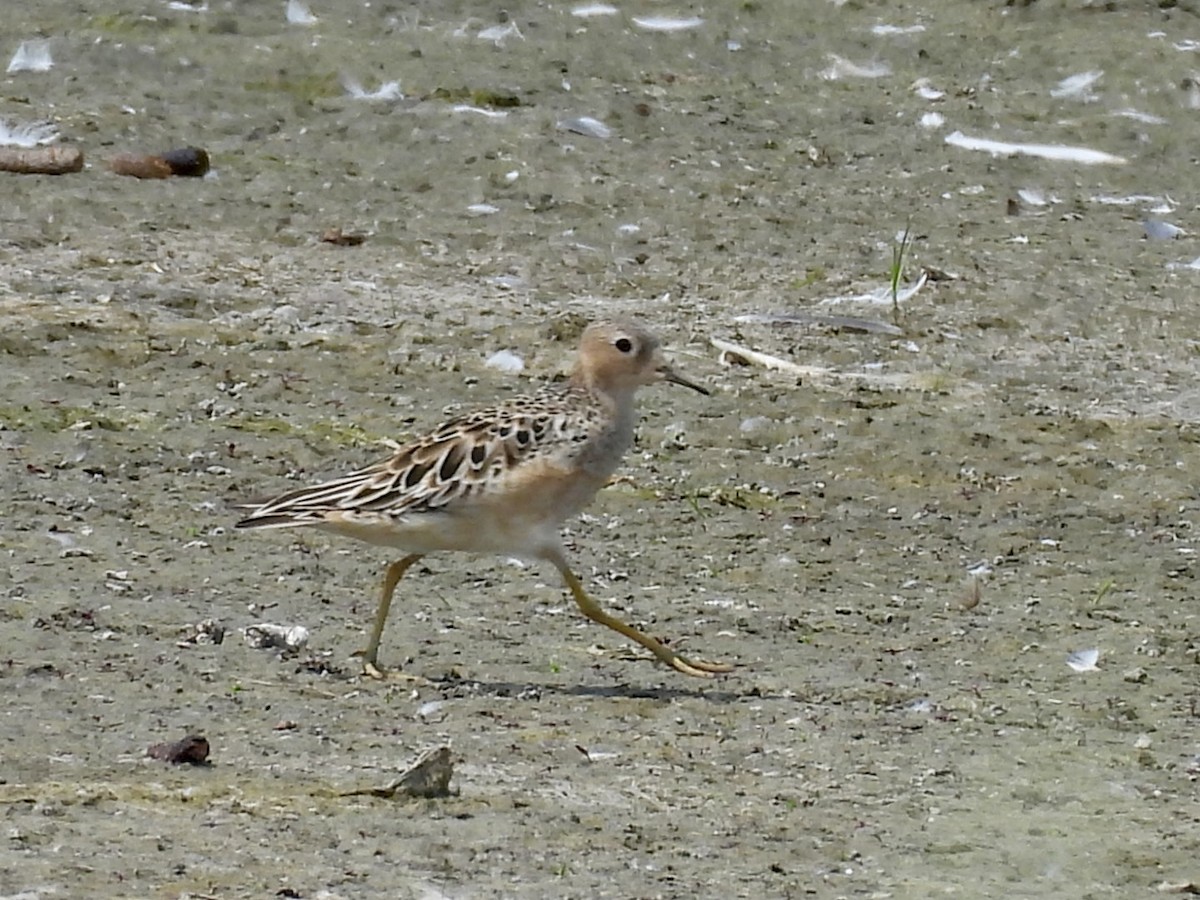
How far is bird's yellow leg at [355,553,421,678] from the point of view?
5758 millimetres

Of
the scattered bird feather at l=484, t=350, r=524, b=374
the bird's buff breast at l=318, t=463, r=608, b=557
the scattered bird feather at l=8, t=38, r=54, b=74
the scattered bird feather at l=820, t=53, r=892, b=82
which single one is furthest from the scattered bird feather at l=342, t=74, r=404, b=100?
the bird's buff breast at l=318, t=463, r=608, b=557

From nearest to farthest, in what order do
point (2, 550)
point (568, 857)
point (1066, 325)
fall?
1. point (568, 857)
2. point (2, 550)
3. point (1066, 325)

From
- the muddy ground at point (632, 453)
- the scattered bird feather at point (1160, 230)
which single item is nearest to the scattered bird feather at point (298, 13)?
the muddy ground at point (632, 453)

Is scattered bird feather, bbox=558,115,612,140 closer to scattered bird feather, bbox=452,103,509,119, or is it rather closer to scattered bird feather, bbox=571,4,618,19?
scattered bird feather, bbox=452,103,509,119

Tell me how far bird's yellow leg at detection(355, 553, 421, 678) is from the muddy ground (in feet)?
0.28

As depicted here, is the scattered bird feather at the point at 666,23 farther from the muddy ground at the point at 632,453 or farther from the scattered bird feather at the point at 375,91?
the scattered bird feather at the point at 375,91

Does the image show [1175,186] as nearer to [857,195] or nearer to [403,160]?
[857,195]

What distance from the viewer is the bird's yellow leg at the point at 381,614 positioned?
227 inches

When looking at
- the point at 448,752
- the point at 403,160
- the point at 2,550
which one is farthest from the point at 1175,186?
the point at 448,752

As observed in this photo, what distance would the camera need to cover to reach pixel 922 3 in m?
12.6

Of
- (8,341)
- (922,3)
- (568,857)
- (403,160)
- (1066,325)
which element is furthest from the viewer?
(922,3)

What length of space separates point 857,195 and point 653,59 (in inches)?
69.3

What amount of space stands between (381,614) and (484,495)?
1.21 feet

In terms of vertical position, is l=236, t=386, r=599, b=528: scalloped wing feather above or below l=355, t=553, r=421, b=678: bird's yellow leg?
above
